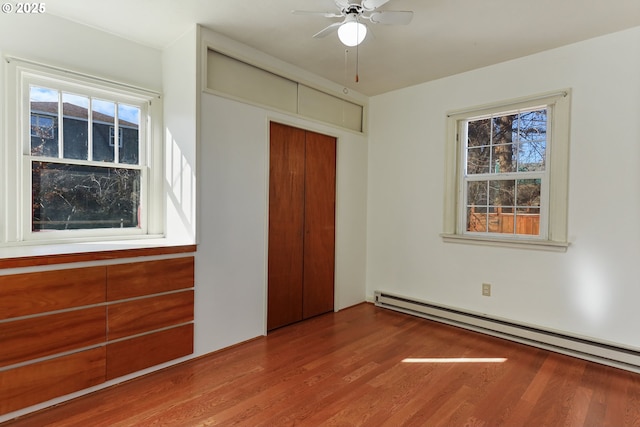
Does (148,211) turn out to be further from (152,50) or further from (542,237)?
(542,237)

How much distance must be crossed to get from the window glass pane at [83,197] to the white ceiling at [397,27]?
1.17m

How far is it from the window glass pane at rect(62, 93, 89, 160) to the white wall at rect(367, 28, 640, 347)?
3.05 metres

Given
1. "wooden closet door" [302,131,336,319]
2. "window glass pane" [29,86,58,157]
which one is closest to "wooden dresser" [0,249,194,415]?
"window glass pane" [29,86,58,157]

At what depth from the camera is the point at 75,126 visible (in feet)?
8.71

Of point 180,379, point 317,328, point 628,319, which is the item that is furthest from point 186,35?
point 628,319

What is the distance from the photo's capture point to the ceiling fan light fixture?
2.12 metres

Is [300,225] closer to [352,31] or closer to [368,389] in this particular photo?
[368,389]

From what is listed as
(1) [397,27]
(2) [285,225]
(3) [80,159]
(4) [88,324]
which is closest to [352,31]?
(1) [397,27]

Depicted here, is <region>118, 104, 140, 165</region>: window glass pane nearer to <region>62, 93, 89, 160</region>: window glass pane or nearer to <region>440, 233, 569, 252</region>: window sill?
<region>62, 93, 89, 160</region>: window glass pane

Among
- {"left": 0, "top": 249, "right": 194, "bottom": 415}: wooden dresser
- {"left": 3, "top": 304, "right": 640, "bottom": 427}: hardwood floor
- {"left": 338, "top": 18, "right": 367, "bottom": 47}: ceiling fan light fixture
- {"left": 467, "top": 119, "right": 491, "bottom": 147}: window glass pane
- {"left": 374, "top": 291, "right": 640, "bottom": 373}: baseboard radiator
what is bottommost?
{"left": 3, "top": 304, "right": 640, "bottom": 427}: hardwood floor

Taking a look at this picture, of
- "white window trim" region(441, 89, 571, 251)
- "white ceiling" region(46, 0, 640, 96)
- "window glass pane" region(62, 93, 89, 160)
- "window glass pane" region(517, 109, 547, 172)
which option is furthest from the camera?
"window glass pane" region(517, 109, 547, 172)

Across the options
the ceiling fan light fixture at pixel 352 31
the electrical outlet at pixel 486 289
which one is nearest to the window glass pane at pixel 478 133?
the electrical outlet at pixel 486 289

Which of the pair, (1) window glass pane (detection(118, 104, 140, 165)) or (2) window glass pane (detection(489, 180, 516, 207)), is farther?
(2) window glass pane (detection(489, 180, 516, 207))

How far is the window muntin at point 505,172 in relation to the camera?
10.2 ft
